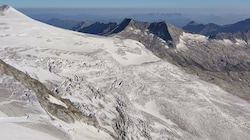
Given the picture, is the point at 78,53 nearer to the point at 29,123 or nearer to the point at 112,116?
the point at 112,116

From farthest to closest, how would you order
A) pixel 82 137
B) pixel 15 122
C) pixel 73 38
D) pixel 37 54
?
pixel 73 38 → pixel 37 54 → pixel 82 137 → pixel 15 122

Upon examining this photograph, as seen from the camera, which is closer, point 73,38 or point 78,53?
point 78,53

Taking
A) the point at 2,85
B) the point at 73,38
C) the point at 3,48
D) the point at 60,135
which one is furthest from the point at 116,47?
the point at 60,135

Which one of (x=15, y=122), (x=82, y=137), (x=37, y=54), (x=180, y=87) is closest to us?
(x=15, y=122)

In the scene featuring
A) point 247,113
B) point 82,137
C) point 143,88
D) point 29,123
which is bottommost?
point 247,113

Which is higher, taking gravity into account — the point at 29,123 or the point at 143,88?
the point at 29,123

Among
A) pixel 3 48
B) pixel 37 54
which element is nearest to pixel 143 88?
pixel 37 54

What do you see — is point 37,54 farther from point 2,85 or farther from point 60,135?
point 60,135
